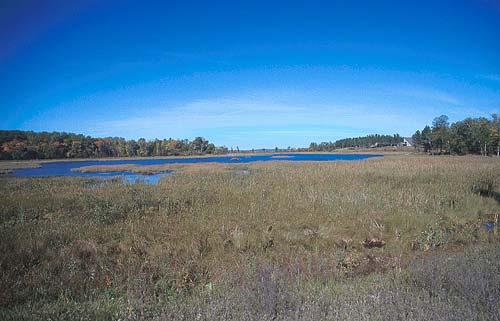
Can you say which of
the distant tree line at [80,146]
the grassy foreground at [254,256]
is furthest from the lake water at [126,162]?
the distant tree line at [80,146]

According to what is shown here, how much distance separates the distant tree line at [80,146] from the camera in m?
82.5

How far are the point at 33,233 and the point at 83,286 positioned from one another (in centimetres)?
395

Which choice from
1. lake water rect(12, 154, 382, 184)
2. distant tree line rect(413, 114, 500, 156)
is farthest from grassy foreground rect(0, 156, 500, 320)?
distant tree line rect(413, 114, 500, 156)

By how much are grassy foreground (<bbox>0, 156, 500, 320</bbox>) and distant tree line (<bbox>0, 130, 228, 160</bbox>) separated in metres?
104

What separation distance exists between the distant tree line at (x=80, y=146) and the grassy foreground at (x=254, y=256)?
341 ft

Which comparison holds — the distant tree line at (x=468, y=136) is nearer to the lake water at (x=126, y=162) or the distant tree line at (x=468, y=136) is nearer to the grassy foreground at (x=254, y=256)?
the lake water at (x=126, y=162)

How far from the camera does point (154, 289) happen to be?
444 centimetres

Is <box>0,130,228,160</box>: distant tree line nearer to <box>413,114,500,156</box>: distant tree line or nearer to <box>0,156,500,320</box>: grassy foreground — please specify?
<box>0,156,500,320</box>: grassy foreground

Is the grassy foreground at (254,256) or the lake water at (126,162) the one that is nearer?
the grassy foreground at (254,256)

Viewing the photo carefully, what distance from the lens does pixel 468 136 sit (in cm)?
6506

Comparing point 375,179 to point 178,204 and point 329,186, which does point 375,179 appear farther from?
point 178,204

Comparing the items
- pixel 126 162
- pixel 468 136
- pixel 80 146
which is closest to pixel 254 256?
pixel 126 162

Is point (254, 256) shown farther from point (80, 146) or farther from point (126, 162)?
point (80, 146)

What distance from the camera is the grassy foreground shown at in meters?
3.29
